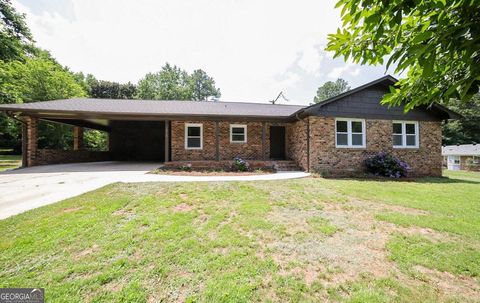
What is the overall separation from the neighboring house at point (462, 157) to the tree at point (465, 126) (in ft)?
5.23

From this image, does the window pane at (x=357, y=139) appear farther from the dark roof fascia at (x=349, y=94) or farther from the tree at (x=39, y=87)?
the tree at (x=39, y=87)

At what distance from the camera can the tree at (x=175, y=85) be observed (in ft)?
113

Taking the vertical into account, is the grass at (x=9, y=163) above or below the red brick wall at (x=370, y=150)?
below

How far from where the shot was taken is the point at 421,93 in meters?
2.31

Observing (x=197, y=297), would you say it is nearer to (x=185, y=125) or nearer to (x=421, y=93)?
(x=421, y=93)

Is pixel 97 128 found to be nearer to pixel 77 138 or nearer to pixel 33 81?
pixel 77 138

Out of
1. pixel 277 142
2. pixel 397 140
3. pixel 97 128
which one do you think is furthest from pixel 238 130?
pixel 97 128

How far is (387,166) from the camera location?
9469 mm

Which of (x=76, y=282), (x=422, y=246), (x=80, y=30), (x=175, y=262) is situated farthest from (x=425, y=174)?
(x=80, y=30)

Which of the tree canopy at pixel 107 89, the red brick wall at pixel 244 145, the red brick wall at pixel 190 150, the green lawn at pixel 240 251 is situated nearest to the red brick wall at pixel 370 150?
the red brick wall at pixel 244 145

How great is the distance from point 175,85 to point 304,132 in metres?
35.0

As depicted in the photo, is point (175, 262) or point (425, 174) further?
point (425, 174)

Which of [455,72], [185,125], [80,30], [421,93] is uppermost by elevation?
[80,30]

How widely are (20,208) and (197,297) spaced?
487cm
